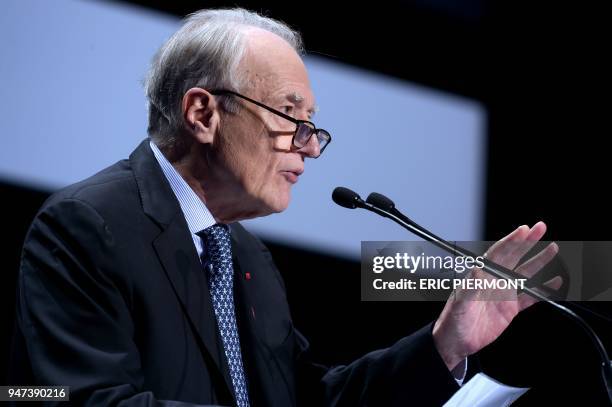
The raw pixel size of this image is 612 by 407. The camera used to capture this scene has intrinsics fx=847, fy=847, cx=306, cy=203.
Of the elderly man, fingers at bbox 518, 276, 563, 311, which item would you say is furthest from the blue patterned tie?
fingers at bbox 518, 276, 563, 311

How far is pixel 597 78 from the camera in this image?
2.71 meters

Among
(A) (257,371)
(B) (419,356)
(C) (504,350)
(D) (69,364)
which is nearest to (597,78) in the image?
(C) (504,350)

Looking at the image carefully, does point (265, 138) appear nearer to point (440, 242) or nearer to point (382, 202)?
point (382, 202)

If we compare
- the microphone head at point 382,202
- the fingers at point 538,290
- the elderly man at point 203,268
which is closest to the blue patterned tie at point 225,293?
the elderly man at point 203,268

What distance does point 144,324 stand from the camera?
1.47 m

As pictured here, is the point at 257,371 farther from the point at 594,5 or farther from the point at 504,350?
the point at 594,5

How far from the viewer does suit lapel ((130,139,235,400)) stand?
60.3 inches

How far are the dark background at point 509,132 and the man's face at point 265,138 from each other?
0.62 m

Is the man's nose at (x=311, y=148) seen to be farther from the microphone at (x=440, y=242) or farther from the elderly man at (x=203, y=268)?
the microphone at (x=440, y=242)

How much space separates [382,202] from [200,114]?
425 millimetres

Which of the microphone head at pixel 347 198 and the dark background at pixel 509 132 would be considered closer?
the microphone head at pixel 347 198

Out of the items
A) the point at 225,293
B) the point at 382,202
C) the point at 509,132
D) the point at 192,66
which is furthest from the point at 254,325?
the point at 509,132

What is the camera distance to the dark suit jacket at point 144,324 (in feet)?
4.45

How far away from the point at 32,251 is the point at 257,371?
1.64 feet
